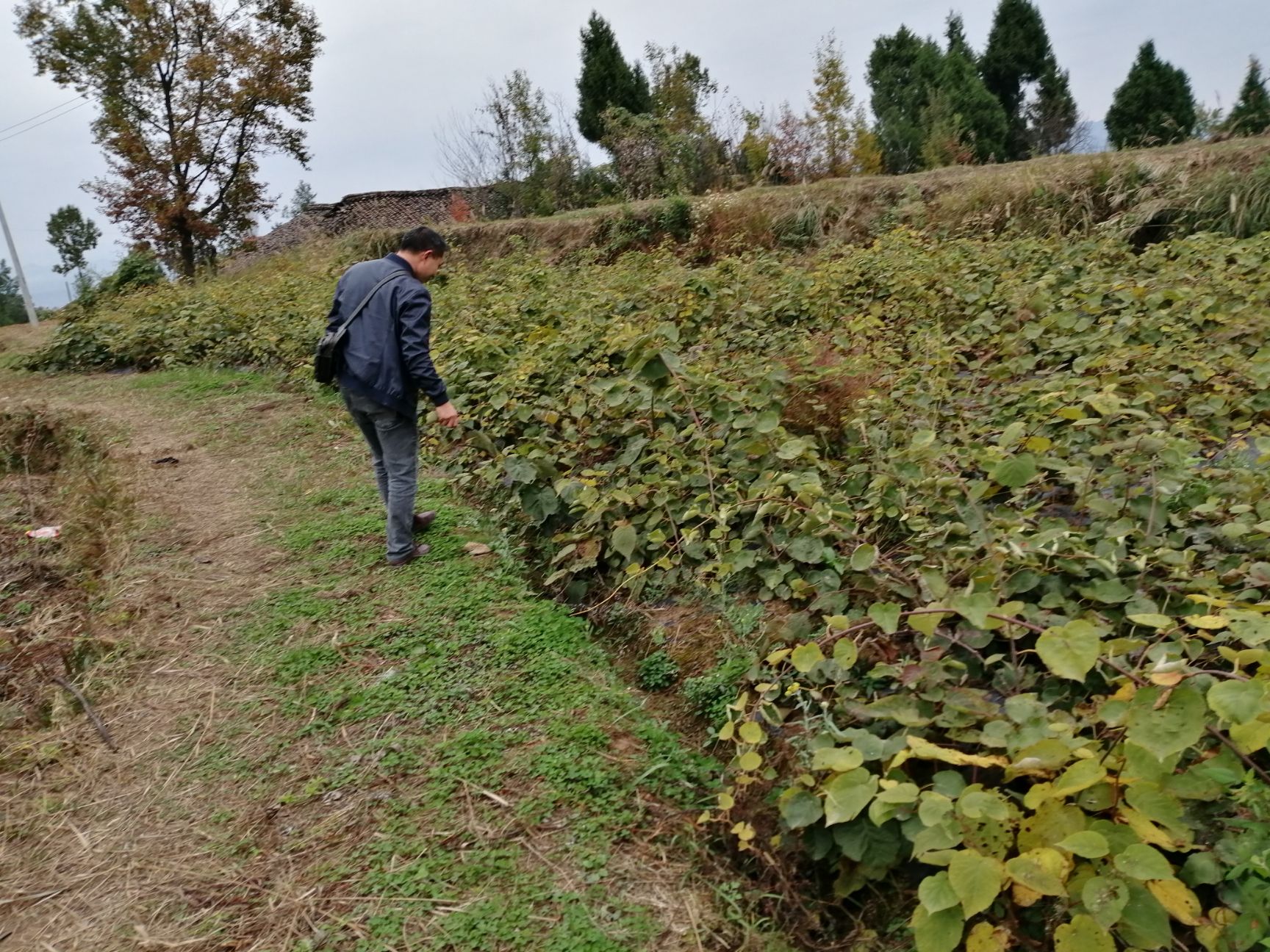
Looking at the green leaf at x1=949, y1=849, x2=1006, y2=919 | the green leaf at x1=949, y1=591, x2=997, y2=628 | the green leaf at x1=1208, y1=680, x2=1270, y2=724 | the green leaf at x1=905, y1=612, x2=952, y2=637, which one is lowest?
the green leaf at x1=949, y1=849, x2=1006, y2=919

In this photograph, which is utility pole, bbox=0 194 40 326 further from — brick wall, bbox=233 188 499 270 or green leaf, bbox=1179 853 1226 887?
green leaf, bbox=1179 853 1226 887

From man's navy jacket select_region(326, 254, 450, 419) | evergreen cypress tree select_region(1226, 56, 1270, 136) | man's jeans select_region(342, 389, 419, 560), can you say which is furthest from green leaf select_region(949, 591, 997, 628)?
evergreen cypress tree select_region(1226, 56, 1270, 136)

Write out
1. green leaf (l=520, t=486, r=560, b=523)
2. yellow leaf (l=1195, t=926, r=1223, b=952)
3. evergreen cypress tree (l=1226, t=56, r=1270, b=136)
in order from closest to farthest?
yellow leaf (l=1195, t=926, r=1223, b=952)
green leaf (l=520, t=486, r=560, b=523)
evergreen cypress tree (l=1226, t=56, r=1270, b=136)

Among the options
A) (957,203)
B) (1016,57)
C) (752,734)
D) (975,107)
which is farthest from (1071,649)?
(1016,57)

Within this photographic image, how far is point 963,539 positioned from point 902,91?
865 inches

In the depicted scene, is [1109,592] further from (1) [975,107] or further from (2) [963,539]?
(1) [975,107]

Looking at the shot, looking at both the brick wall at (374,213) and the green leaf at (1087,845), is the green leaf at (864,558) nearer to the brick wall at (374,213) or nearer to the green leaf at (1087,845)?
the green leaf at (1087,845)

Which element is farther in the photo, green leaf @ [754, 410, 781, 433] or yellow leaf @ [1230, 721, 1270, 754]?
green leaf @ [754, 410, 781, 433]

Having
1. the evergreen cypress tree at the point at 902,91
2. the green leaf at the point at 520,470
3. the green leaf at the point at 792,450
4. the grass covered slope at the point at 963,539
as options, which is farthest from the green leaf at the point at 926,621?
the evergreen cypress tree at the point at 902,91

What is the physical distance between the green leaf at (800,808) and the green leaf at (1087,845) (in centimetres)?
57

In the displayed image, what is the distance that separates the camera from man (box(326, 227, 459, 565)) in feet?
12.1

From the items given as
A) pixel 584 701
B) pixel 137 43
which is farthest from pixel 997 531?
pixel 137 43

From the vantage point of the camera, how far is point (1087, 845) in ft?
5.51

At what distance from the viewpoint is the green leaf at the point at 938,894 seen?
1700 mm
